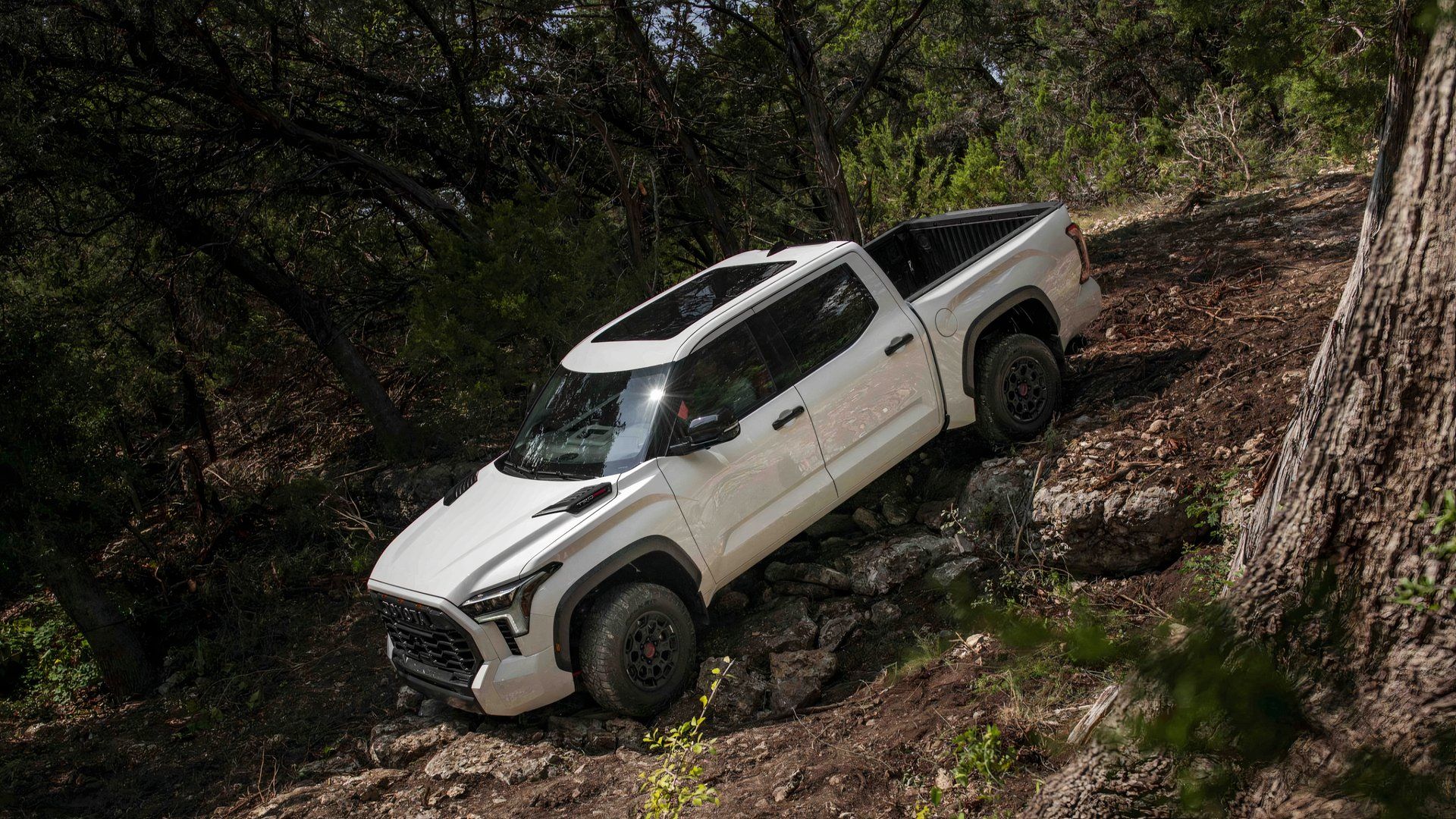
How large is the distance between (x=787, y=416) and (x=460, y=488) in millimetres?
2115

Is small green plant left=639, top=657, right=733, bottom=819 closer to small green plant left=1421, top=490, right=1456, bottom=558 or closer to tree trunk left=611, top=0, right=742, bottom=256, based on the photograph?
small green plant left=1421, top=490, right=1456, bottom=558

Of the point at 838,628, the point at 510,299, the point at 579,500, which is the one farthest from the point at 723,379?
the point at 510,299

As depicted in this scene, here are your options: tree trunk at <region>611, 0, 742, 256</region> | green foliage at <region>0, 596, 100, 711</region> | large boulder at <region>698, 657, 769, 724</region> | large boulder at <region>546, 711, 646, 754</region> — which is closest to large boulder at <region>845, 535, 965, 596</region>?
large boulder at <region>698, 657, 769, 724</region>

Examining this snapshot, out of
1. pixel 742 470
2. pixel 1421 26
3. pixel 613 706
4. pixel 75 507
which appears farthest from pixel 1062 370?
pixel 75 507

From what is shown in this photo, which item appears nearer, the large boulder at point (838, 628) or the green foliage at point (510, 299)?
the large boulder at point (838, 628)

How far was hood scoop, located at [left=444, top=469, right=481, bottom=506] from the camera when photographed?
238 inches

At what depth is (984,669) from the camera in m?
4.82

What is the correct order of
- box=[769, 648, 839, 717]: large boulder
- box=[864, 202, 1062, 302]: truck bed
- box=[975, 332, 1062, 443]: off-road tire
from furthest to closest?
box=[864, 202, 1062, 302]: truck bed → box=[975, 332, 1062, 443]: off-road tire → box=[769, 648, 839, 717]: large boulder

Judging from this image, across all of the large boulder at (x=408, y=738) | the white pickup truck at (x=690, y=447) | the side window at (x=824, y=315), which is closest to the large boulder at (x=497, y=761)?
the large boulder at (x=408, y=738)

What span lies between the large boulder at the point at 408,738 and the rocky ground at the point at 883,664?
2 cm

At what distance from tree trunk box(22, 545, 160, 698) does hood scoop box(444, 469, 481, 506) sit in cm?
382

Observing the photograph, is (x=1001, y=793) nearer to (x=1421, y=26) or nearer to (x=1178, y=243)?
(x=1421, y=26)

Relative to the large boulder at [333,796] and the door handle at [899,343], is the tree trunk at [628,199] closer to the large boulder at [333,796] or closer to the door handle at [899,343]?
the door handle at [899,343]

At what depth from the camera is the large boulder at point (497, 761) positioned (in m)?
5.02
